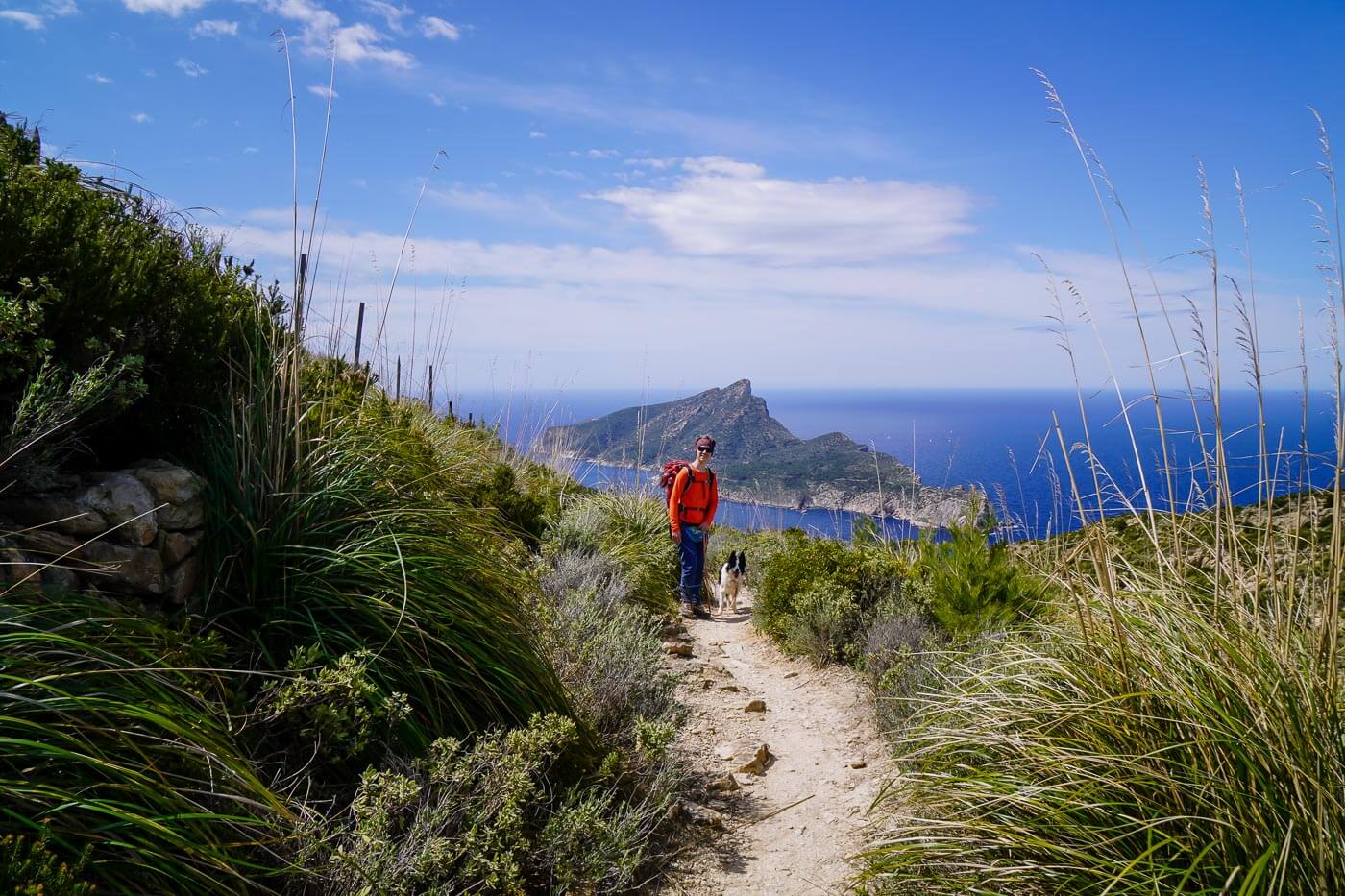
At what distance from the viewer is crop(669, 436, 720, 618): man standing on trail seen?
884 cm

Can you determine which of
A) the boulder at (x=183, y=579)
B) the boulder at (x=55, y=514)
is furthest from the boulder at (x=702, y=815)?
the boulder at (x=55, y=514)

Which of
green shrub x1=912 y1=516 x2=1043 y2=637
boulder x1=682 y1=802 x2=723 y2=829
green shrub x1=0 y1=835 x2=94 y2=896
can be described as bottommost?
boulder x1=682 y1=802 x2=723 y2=829

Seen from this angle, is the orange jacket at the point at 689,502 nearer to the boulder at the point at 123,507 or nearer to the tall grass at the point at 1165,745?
the tall grass at the point at 1165,745

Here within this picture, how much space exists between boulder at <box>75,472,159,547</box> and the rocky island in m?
6.20

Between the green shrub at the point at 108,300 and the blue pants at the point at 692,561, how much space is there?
593 centimetres

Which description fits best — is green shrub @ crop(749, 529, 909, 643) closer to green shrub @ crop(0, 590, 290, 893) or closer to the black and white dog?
the black and white dog

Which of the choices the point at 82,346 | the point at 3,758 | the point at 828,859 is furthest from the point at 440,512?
the point at 828,859

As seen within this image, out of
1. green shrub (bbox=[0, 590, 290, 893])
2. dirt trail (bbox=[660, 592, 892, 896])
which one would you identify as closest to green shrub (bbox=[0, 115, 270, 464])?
green shrub (bbox=[0, 590, 290, 893])

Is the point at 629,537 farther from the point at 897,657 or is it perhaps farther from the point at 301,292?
the point at 301,292

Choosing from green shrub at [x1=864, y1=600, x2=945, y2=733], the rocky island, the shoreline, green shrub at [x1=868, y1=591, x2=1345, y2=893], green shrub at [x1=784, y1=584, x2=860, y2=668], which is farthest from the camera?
the rocky island

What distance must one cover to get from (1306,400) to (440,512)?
359 cm

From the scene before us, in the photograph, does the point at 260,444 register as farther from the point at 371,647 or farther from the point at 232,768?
the point at 232,768

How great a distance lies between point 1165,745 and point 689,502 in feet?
21.8

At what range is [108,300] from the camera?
281 cm
